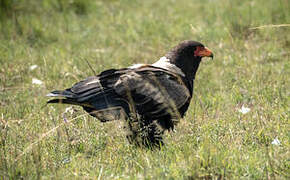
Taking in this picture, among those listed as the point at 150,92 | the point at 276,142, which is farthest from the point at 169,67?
the point at 276,142

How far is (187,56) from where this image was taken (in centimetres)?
520

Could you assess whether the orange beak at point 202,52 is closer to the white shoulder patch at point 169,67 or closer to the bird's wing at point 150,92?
the white shoulder patch at point 169,67

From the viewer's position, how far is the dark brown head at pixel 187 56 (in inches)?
203

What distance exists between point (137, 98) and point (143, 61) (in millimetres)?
2701

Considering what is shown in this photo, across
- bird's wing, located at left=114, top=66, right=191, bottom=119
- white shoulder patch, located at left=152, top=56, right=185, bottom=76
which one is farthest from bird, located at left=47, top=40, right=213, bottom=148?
white shoulder patch, located at left=152, top=56, right=185, bottom=76

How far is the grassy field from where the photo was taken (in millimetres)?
3793

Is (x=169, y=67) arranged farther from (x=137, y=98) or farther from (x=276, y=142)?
(x=276, y=142)

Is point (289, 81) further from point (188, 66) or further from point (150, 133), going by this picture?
point (150, 133)

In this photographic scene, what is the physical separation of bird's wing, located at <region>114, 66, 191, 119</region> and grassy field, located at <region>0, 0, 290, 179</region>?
0.88ft

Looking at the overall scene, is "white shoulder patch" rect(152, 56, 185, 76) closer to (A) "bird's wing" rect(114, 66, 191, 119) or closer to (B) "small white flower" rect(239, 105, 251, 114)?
(A) "bird's wing" rect(114, 66, 191, 119)

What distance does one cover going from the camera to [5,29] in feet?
27.0

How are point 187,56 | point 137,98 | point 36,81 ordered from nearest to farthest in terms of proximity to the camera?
point 137,98 < point 187,56 < point 36,81

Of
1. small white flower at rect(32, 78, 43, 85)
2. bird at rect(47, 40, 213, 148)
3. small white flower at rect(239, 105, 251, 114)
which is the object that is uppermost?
bird at rect(47, 40, 213, 148)

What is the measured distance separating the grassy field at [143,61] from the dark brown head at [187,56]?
15 centimetres
